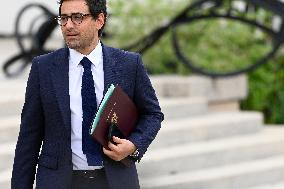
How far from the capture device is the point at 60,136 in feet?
11.0

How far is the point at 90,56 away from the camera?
11.0 ft

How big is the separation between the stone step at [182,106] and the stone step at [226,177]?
85 cm

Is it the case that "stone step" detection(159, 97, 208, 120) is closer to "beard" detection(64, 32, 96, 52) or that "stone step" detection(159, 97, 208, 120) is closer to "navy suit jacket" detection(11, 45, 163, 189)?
"navy suit jacket" detection(11, 45, 163, 189)

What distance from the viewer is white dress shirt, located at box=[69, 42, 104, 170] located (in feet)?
11.0

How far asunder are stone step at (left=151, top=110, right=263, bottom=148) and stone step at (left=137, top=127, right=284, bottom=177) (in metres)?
0.07

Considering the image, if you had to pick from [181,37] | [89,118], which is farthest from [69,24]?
[181,37]

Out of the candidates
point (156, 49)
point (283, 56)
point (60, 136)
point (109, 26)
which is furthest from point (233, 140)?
point (60, 136)

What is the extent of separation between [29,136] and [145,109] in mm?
476

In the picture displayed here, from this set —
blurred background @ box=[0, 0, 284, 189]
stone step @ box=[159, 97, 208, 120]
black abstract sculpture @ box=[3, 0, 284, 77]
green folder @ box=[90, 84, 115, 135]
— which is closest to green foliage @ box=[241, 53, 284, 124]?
blurred background @ box=[0, 0, 284, 189]

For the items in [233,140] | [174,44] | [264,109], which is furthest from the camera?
[264,109]

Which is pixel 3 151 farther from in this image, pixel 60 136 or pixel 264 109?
pixel 264 109

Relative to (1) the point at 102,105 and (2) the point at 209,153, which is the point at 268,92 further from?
(1) the point at 102,105

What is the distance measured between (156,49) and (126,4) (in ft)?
1.92

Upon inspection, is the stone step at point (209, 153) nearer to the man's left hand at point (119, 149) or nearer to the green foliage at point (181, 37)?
the green foliage at point (181, 37)
